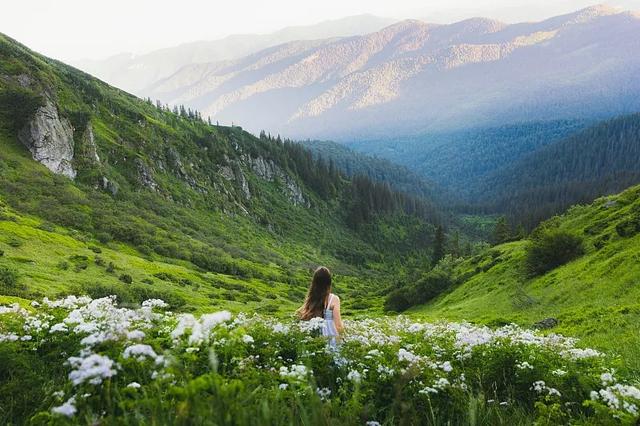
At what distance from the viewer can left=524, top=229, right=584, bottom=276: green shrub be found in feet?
144

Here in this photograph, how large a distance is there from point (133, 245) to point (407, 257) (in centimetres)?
14004

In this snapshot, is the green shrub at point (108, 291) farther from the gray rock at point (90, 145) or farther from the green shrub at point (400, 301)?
the gray rock at point (90, 145)

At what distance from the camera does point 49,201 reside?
70250mm

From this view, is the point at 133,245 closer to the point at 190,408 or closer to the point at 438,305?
the point at 438,305

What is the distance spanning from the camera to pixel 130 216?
8731 centimetres

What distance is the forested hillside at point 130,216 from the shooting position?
172 ft

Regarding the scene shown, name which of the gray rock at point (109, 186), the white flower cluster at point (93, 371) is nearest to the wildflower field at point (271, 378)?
the white flower cluster at point (93, 371)

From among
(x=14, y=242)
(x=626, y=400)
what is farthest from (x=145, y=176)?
(x=626, y=400)

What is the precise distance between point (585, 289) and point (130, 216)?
254 feet

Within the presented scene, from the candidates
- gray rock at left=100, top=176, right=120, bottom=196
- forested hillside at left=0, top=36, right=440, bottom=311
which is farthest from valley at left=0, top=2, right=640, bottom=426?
gray rock at left=100, top=176, right=120, bottom=196

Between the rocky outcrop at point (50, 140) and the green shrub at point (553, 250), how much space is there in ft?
268

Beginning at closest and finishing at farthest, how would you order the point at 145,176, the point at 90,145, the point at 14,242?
the point at 14,242
the point at 90,145
the point at 145,176

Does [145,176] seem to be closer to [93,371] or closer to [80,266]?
[80,266]

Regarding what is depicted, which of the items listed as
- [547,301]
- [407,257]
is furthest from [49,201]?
[407,257]
